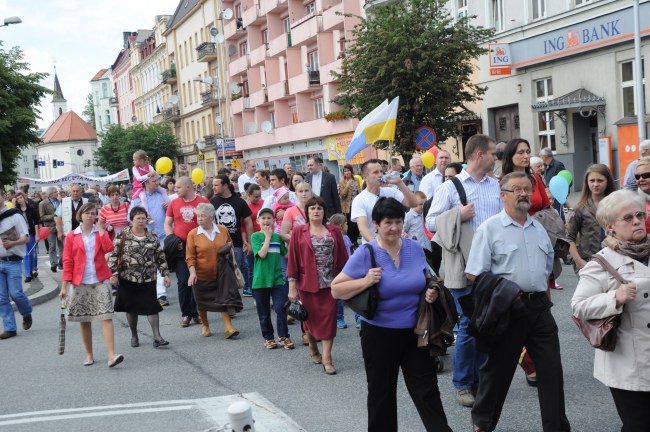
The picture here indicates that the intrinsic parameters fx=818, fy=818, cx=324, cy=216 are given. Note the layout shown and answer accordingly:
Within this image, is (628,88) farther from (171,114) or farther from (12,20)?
(171,114)

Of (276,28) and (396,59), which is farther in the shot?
(276,28)

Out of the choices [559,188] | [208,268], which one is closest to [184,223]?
[208,268]

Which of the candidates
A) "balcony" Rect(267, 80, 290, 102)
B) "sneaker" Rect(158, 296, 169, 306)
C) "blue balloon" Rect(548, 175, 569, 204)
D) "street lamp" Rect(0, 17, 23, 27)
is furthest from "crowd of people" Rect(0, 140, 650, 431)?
"balcony" Rect(267, 80, 290, 102)

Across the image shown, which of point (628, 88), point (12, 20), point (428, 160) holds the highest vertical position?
point (12, 20)

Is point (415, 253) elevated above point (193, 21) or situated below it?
below

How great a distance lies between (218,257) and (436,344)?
215 inches

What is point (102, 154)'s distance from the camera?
78812mm

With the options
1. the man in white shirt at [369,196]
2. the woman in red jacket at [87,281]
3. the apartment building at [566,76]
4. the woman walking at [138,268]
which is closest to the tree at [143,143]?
the apartment building at [566,76]

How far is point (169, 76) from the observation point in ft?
254

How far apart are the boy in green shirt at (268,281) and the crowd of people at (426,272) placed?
0.02 m

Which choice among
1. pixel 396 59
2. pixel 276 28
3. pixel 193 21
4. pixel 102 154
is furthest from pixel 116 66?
pixel 396 59

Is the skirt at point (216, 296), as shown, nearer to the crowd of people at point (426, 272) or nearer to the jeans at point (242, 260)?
the crowd of people at point (426, 272)

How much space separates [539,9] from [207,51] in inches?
1593

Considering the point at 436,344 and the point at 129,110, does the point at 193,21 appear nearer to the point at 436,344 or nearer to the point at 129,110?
the point at 129,110
